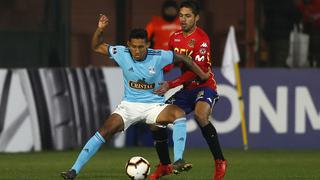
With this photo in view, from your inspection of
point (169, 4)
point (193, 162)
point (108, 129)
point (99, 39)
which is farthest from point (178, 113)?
point (169, 4)

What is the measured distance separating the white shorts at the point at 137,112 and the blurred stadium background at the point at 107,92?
2.10 meters

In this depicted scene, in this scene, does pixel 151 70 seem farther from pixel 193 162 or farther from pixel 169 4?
Answer: pixel 169 4

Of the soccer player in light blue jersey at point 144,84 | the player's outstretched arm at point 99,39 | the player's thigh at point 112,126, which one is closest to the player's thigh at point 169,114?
the soccer player in light blue jersey at point 144,84

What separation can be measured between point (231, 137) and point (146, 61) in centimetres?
612

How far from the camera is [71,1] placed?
20.7 m

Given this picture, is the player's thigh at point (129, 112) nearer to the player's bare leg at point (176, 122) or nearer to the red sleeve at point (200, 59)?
the player's bare leg at point (176, 122)

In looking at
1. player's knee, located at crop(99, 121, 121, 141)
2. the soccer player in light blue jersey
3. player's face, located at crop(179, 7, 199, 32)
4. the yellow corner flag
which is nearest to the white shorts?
the soccer player in light blue jersey

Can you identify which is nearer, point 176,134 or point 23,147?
point 176,134

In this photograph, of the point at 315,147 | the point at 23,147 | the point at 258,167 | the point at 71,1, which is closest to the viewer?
the point at 258,167

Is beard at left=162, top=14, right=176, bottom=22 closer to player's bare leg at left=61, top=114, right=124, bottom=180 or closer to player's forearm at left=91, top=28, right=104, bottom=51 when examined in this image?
player's forearm at left=91, top=28, right=104, bottom=51

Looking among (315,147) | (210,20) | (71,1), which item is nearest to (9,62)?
(71,1)

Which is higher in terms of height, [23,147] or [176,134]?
[176,134]

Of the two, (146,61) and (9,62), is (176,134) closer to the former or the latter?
(146,61)

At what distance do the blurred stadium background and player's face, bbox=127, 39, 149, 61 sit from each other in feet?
8.25
